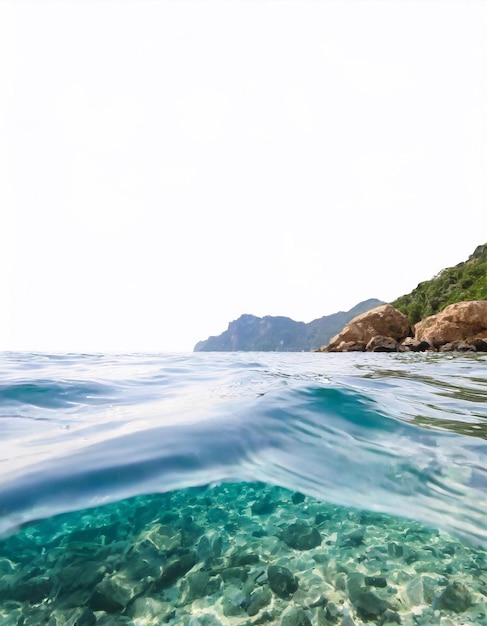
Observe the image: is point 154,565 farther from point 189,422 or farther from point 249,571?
point 189,422

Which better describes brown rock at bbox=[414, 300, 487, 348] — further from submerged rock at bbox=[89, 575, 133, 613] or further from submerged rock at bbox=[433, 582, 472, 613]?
submerged rock at bbox=[89, 575, 133, 613]

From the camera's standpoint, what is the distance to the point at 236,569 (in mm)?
1500

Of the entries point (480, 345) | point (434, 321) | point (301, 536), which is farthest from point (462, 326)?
point (301, 536)

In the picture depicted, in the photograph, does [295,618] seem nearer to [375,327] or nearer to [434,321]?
[434,321]

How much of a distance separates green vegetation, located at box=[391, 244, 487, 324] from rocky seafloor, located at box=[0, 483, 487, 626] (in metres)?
46.4

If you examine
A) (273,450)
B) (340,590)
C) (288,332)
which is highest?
(288,332)

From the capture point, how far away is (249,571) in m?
1.48

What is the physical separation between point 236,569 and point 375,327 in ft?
130

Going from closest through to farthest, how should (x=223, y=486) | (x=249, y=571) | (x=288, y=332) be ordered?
(x=249, y=571) < (x=223, y=486) < (x=288, y=332)

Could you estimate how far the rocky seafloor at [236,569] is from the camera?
128 centimetres

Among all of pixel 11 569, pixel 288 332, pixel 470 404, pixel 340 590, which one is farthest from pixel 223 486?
pixel 288 332

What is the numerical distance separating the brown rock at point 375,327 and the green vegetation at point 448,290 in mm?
9020

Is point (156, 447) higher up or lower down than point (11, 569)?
higher up

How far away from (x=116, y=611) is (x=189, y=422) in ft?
6.78
